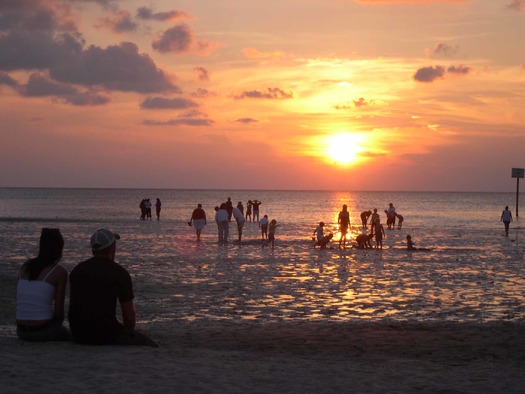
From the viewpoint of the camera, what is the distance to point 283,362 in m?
9.38

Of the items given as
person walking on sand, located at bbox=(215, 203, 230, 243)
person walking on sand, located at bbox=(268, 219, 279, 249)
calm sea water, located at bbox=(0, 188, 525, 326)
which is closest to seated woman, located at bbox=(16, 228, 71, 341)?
calm sea water, located at bbox=(0, 188, 525, 326)

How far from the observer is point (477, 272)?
2239 cm

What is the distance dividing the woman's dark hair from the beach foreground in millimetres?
986

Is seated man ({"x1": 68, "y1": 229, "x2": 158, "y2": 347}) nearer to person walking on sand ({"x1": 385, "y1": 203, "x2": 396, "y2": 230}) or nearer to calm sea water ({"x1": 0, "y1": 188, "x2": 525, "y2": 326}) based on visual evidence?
calm sea water ({"x1": 0, "y1": 188, "x2": 525, "y2": 326})

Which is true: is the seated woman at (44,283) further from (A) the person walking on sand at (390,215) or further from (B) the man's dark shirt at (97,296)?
(A) the person walking on sand at (390,215)

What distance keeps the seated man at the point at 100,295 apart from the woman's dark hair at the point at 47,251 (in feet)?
1.11

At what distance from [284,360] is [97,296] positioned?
99.7 inches

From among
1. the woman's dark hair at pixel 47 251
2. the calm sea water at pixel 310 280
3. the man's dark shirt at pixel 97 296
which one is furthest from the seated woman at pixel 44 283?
the calm sea water at pixel 310 280

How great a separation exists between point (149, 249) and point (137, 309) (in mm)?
15228

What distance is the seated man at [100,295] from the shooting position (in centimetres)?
890

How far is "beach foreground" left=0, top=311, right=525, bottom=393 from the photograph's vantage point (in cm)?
786

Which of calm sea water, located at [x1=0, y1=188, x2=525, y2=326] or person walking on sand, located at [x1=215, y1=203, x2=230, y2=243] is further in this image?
person walking on sand, located at [x1=215, y1=203, x2=230, y2=243]

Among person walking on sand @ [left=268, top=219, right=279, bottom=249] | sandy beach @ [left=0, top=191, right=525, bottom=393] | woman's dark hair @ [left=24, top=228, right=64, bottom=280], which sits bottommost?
sandy beach @ [left=0, top=191, right=525, bottom=393]

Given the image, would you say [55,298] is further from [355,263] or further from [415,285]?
[355,263]
